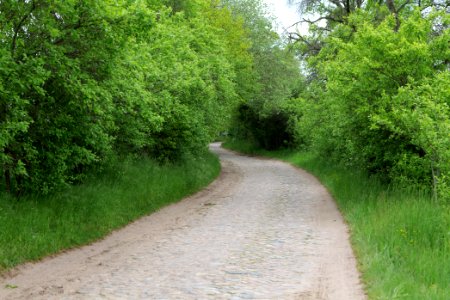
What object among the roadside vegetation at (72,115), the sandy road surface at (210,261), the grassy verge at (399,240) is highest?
the roadside vegetation at (72,115)

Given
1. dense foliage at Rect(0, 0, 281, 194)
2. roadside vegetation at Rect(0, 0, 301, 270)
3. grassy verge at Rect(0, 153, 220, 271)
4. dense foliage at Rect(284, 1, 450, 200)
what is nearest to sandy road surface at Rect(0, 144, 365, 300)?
grassy verge at Rect(0, 153, 220, 271)

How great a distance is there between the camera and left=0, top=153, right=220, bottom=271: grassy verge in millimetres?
8922

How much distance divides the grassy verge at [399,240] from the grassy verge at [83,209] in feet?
17.9

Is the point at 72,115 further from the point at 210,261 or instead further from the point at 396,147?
the point at 396,147

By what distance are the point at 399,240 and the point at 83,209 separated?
6616 millimetres

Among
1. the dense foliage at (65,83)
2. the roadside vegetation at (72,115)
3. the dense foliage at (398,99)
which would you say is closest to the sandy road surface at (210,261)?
the roadside vegetation at (72,115)

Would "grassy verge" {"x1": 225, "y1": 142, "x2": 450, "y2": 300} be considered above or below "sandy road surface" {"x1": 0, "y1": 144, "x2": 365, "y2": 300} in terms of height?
above

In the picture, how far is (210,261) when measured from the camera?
29.5 ft

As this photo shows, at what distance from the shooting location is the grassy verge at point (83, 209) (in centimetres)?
892

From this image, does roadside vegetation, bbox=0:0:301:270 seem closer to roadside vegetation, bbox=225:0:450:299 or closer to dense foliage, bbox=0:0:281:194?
dense foliage, bbox=0:0:281:194

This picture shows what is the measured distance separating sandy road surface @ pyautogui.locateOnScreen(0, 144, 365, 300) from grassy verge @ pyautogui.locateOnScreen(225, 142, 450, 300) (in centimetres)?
37

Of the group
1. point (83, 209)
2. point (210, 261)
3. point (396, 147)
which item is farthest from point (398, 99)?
point (83, 209)

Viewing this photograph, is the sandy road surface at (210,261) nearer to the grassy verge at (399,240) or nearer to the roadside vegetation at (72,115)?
the grassy verge at (399,240)

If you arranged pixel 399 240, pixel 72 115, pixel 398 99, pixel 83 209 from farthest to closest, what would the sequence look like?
1. pixel 398 99
2. pixel 83 209
3. pixel 72 115
4. pixel 399 240
